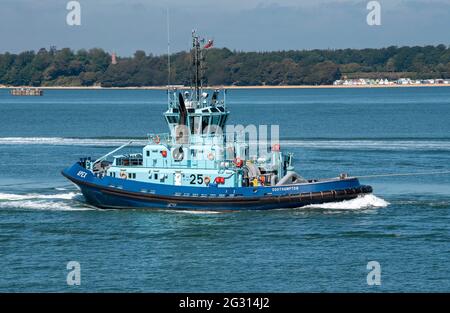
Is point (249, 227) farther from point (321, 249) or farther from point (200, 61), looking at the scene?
point (200, 61)

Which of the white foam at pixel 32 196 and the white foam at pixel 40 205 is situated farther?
the white foam at pixel 32 196

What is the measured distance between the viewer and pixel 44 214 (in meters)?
52.3

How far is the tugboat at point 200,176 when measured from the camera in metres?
Answer: 51.5

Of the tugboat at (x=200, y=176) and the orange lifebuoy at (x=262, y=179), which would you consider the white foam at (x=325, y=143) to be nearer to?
the tugboat at (x=200, y=176)

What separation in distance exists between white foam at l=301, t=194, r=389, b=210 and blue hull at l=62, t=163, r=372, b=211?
0.25 metres

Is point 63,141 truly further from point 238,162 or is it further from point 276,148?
point 238,162

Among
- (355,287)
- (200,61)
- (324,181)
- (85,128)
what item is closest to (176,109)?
(200,61)

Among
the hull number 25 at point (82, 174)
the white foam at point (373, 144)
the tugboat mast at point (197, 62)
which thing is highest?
the tugboat mast at point (197, 62)

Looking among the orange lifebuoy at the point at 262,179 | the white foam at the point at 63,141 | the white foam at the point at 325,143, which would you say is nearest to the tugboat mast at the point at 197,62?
the orange lifebuoy at the point at 262,179

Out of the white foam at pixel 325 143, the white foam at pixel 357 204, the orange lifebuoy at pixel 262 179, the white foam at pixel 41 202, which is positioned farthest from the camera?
the white foam at pixel 325 143

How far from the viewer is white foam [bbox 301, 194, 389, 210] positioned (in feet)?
171

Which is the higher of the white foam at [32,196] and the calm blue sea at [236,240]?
the white foam at [32,196]

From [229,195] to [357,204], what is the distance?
7018 millimetres

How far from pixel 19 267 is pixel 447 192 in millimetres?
28088
